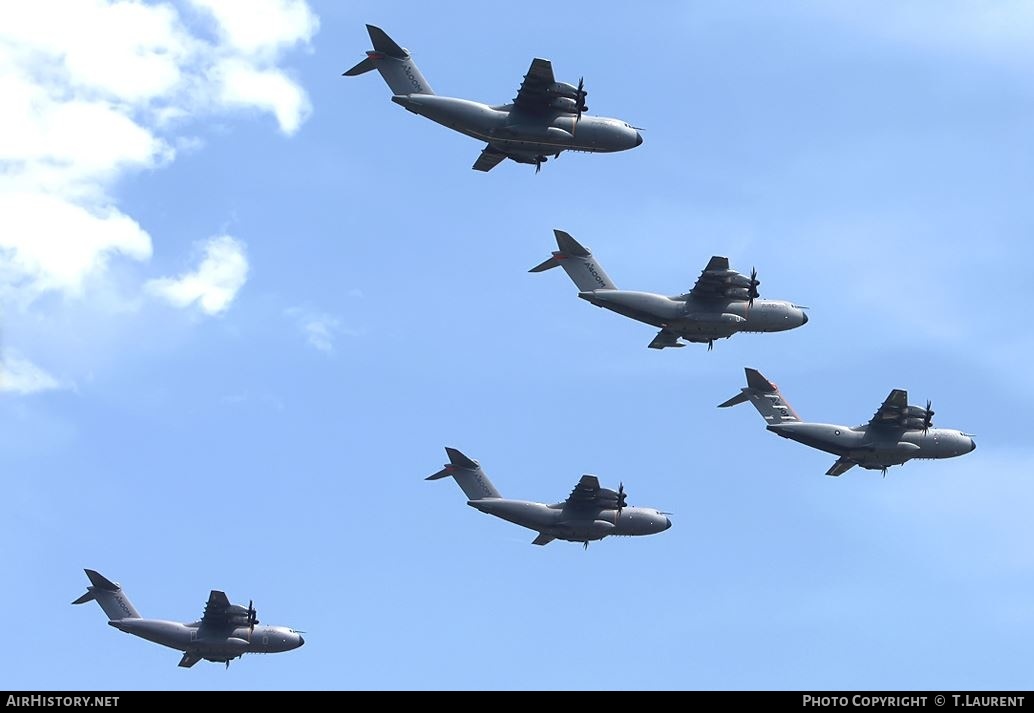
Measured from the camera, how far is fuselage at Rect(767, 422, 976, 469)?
282ft

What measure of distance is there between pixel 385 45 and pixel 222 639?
36.2 metres

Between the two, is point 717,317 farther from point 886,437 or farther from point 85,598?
point 85,598

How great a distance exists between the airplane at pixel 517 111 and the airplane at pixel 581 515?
771 inches

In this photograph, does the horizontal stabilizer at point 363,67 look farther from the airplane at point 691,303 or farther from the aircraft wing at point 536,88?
the airplane at point 691,303

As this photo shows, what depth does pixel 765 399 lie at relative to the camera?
90.3 metres

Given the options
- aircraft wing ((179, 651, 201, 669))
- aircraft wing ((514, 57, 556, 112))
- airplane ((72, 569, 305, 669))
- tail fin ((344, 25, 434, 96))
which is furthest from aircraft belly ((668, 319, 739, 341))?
aircraft wing ((179, 651, 201, 669))

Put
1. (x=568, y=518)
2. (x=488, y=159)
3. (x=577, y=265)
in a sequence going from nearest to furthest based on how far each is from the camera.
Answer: (x=488, y=159) < (x=577, y=265) < (x=568, y=518)

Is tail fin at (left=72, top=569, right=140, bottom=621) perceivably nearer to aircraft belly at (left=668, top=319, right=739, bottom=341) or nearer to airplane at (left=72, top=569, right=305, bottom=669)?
airplane at (left=72, top=569, right=305, bottom=669)

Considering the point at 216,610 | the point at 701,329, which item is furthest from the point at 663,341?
the point at 216,610

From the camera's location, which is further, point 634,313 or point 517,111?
point 634,313

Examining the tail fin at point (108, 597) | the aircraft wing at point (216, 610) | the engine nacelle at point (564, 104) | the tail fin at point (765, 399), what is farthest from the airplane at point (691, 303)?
the tail fin at point (108, 597)

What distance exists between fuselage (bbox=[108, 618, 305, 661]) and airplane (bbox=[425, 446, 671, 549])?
14274 millimetres
